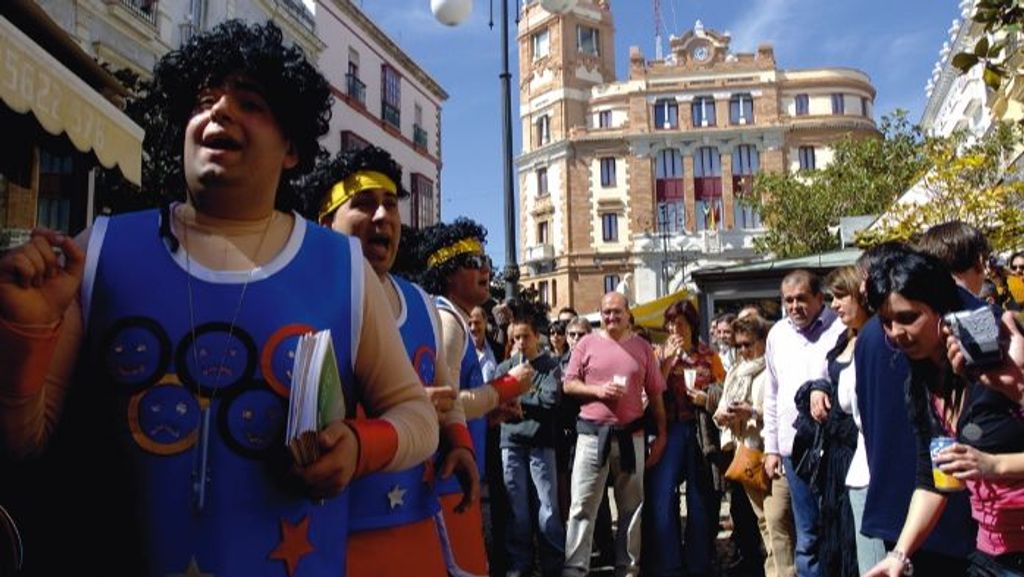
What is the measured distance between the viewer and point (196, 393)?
4.99 feet

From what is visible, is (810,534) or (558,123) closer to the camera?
(810,534)

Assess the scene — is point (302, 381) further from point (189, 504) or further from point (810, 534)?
point (810, 534)

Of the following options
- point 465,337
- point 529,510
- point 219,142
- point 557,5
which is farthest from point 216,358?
point 557,5

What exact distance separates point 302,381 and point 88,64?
18.6 feet

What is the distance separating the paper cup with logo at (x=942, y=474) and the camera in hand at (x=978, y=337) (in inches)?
9.0

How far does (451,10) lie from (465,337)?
7263 millimetres

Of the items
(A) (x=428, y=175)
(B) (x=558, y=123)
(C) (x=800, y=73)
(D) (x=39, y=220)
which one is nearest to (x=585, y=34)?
(B) (x=558, y=123)

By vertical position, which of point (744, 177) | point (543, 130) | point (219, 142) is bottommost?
point (219, 142)

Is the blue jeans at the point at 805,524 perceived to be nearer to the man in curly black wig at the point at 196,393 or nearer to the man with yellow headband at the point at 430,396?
the man with yellow headband at the point at 430,396

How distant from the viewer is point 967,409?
2.50 metres

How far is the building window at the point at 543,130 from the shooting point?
2443 inches

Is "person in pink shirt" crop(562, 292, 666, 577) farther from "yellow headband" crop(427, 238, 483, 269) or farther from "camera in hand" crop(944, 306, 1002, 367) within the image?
"camera in hand" crop(944, 306, 1002, 367)

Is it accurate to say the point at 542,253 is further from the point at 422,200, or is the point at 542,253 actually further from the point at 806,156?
the point at 422,200

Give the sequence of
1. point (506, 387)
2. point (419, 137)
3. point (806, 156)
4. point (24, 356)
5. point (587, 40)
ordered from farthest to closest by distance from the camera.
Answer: point (587, 40) → point (806, 156) → point (419, 137) → point (506, 387) → point (24, 356)
